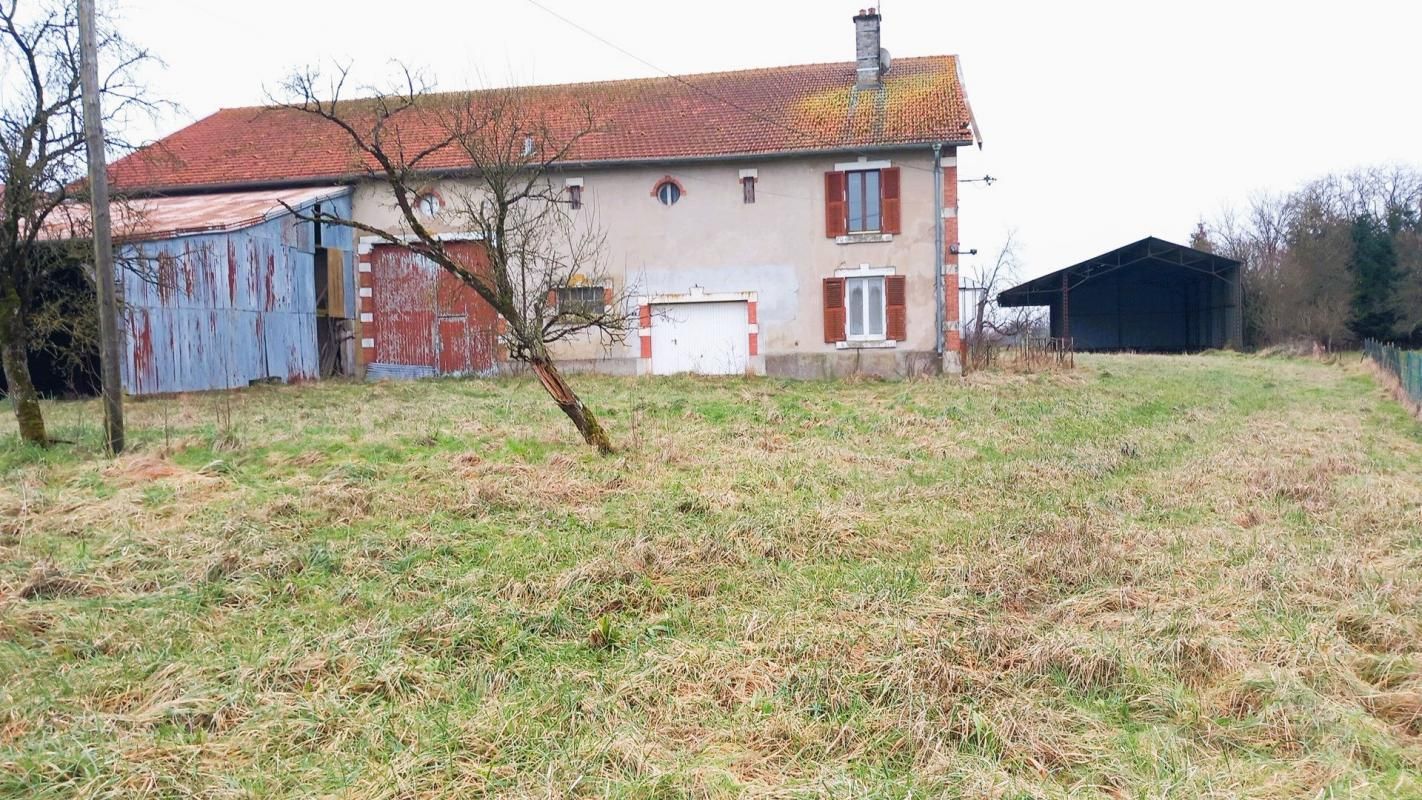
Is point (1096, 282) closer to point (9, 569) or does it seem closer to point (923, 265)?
point (923, 265)

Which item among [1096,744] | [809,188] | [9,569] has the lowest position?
[1096,744]

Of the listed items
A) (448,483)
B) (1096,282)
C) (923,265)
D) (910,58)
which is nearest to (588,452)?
(448,483)

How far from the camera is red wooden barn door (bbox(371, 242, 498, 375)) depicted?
72.8 ft

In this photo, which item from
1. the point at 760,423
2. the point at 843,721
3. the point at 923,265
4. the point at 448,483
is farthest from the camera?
the point at 923,265

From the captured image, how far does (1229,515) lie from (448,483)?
6216mm

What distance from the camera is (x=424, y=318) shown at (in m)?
22.5

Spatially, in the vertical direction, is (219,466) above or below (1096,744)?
above

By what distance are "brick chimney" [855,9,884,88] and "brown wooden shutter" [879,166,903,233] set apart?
3234 mm

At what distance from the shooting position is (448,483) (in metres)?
8.20

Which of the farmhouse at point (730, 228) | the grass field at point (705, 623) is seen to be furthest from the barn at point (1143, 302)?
the grass field at point (705, 623)

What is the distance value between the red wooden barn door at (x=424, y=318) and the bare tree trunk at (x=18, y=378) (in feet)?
39.1

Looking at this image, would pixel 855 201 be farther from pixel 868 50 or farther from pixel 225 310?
pixel 225 310

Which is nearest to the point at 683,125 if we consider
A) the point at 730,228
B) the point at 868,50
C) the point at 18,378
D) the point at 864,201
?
the point at 730,228

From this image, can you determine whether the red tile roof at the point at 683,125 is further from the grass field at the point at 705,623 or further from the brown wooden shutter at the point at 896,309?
the grass field at the point at 705,623
